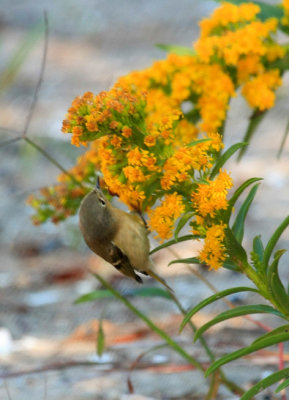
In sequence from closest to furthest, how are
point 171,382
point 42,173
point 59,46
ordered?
point 171,382 → point 42,173 → point 59,46

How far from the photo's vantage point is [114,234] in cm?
171

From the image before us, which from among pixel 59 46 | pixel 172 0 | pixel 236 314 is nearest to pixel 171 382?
pixel 236 314

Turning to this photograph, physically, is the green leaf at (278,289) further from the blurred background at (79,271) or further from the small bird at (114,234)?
the blurred background at (79,271)

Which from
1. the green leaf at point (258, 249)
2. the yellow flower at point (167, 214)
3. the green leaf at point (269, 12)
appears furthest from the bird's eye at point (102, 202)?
the green leaf at point (269, 12)

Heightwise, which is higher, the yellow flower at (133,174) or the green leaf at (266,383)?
the yellow flower at (133,174)

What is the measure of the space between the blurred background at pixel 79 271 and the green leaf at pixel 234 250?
467 mm

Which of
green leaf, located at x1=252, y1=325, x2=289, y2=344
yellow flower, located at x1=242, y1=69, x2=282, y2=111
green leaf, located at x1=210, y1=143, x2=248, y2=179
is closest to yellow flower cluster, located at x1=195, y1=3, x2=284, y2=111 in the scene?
yellow flower, located at x1=242, y1=69, x2=282, y2=111

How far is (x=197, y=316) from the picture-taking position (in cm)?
250

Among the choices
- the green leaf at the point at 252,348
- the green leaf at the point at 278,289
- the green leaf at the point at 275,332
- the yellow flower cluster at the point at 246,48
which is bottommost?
the green leaf at the point at 252,348

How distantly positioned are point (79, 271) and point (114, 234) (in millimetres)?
1282

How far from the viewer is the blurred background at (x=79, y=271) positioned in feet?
7.08

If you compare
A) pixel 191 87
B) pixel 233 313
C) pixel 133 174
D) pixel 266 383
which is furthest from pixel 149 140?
pixel 191 87

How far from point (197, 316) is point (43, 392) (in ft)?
2.09

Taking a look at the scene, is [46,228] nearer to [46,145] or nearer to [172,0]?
[46,145]
